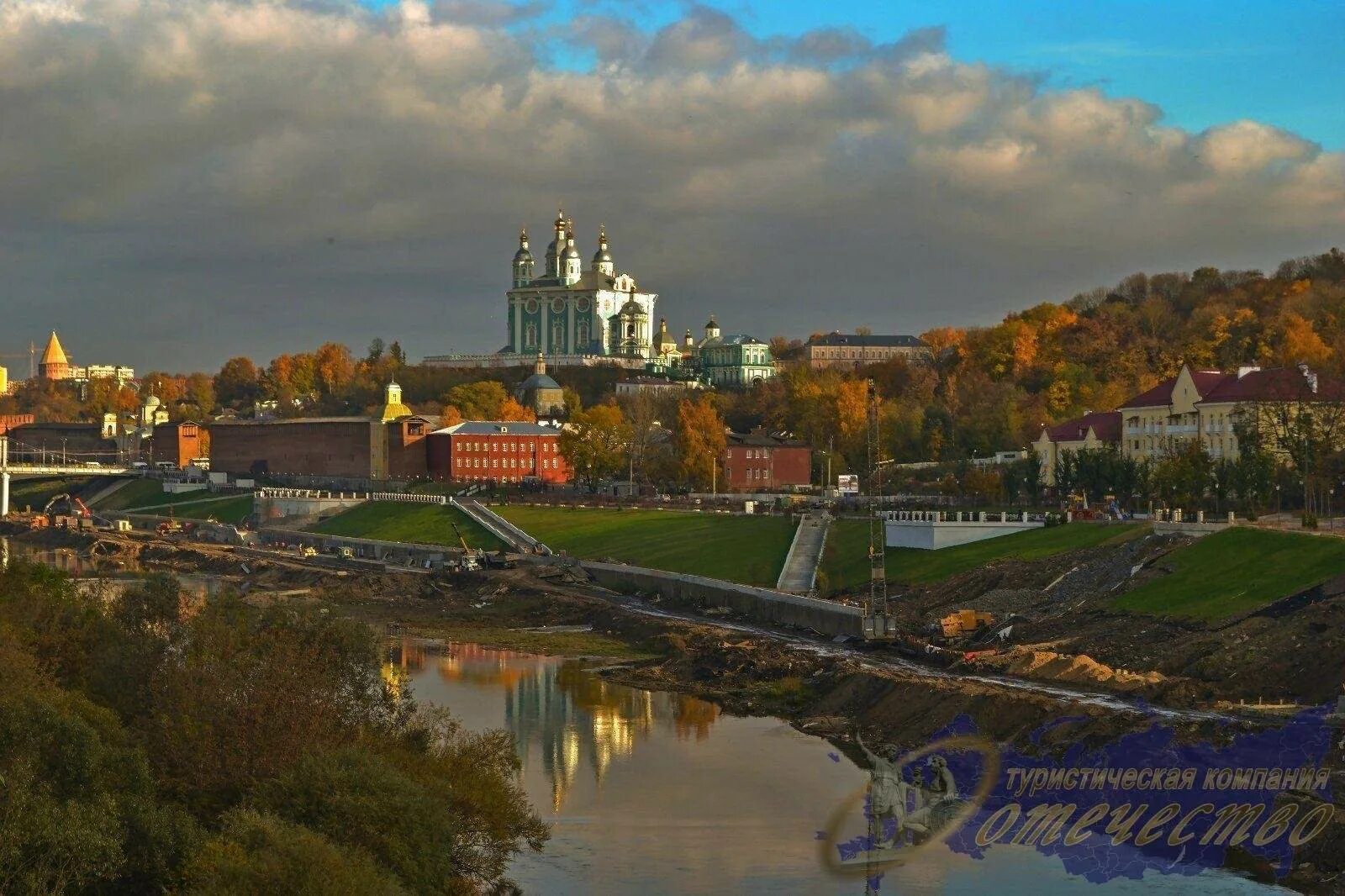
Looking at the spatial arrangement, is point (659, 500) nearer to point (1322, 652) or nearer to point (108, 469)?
point (1322, 652)

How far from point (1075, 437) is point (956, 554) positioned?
35.5 m

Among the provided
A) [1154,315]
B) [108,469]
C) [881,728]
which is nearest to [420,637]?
[881,728]

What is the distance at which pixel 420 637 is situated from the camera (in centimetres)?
7544

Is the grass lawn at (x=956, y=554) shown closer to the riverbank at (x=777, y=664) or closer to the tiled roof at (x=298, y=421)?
the riverbank at (x=777, y=664)

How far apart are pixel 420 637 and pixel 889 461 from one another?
146ft

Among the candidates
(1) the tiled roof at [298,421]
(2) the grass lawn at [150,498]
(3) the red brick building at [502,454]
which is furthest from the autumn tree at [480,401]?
(2) the grass lawn at [150,498]

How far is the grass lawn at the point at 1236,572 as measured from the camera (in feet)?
170

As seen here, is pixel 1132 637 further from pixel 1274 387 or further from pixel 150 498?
pixel 150 498

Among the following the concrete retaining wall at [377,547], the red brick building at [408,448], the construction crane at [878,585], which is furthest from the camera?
the red brick building at [408,448]

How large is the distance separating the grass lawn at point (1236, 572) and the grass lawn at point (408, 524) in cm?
5578

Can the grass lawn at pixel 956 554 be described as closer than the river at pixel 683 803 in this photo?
No

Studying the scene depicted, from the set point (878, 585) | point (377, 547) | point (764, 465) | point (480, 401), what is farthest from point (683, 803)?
→ point (480, 401)
